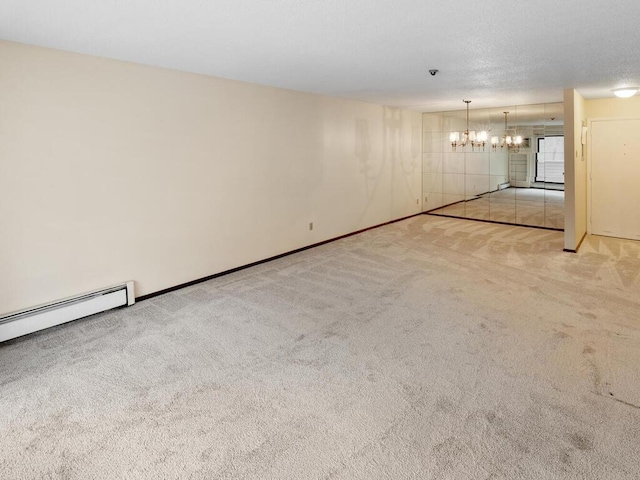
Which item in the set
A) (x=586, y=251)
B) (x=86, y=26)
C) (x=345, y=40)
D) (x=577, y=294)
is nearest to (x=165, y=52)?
(x=86, y=26)

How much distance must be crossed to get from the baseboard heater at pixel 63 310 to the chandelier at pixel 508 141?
299 inches

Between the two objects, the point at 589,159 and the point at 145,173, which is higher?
the point at 589,159

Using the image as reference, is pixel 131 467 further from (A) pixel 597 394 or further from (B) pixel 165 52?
(B) pixel 165 52

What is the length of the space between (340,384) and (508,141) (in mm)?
7458

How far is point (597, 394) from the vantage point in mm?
2457

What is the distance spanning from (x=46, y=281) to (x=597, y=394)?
166 inches

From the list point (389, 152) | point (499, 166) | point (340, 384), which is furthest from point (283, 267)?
point (499, 166)

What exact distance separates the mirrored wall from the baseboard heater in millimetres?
6722

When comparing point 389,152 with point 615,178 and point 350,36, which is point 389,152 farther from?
point 350,36

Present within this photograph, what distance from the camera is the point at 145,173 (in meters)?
4.12

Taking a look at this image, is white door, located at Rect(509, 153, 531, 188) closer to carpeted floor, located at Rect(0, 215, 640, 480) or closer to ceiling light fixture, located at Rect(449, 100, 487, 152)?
ceiling light fixture, located at Rect(449, 100, 487, 152)

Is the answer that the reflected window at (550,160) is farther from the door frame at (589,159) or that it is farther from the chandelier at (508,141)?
the door frame at (589,159)

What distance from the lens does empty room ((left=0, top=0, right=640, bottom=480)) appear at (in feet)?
7.00

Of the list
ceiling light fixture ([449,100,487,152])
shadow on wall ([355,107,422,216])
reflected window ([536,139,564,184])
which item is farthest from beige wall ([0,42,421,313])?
reflected window ([536,139,564,184])
